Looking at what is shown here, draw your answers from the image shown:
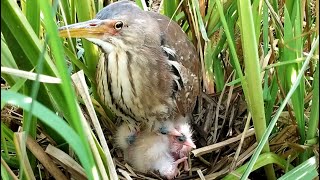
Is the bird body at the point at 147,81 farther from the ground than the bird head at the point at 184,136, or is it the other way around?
the bird body at the point at 147,81

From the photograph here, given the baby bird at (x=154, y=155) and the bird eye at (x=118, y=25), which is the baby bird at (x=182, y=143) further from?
the bird eye at (x=118, y=25)

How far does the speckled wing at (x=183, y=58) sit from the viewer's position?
188 centimetres

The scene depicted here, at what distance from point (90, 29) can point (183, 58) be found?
0.43 metres

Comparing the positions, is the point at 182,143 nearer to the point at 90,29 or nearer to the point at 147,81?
the point at 147,81

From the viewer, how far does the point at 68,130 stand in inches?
34.6

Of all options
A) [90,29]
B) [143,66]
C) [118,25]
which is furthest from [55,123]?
[143,66]

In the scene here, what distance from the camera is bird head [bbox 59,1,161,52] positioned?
5.15 feet

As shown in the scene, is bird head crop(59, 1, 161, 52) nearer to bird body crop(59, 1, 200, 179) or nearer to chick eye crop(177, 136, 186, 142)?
bird body crop(59, 1, 200, 179)

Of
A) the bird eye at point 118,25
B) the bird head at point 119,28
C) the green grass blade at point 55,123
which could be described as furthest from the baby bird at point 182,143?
the green grass blade at point 55,123

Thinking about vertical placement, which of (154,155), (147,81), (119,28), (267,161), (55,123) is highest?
(55,123)

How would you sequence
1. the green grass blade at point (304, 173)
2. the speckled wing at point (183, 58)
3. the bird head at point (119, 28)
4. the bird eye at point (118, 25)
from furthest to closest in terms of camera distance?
the speckled wing at point (183, 58), the bird eye at point (118, 25), the bird head at point (119, 28), the green grass blade at point (304, 173)

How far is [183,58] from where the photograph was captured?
6.28 ft

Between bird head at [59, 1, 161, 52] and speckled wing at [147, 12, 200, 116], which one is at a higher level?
bird head at [59, 1, 161, 52]

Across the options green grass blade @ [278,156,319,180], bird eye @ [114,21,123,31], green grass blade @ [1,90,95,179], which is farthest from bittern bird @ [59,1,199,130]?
green grass blade @ [1,90,95,179]
